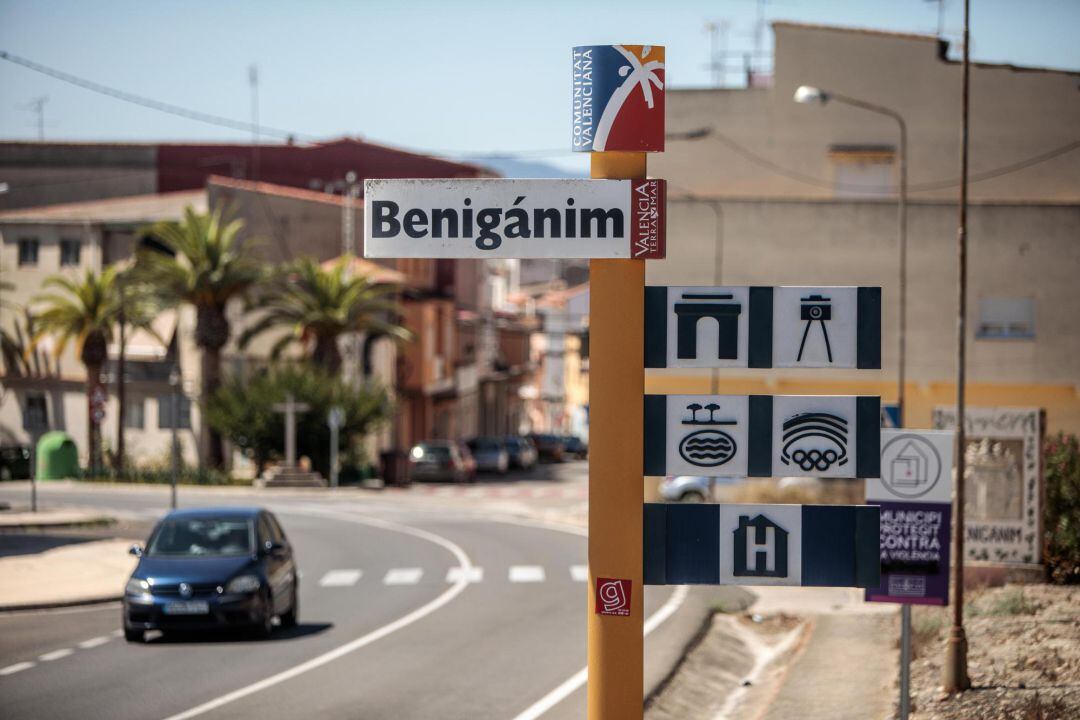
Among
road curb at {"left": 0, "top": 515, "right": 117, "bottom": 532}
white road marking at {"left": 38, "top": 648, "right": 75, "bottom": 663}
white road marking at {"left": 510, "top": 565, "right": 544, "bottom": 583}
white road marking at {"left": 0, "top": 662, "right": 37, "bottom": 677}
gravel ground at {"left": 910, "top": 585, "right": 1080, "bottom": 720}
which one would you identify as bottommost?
white road marking at {"left": 510, "top": 565, "right": 544, "bottom": 583}

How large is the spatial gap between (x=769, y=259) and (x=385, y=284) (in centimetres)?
2165

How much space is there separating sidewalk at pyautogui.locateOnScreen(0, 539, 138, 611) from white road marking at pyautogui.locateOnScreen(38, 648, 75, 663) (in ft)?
13.7

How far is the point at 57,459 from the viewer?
53438 mm

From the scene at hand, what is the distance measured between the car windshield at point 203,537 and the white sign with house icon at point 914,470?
10173 mm

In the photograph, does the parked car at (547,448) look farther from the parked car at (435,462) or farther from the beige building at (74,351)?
the beige building at (74,351)

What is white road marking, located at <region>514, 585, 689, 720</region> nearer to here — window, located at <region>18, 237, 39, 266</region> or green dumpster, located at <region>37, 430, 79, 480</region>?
green dumpster, located at <region>37, 430, 79, 480</region>

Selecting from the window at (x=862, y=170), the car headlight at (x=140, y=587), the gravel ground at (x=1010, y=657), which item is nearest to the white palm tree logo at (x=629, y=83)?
the gravel ground at (x=1010, y=657)

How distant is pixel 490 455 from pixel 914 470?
5449 centimetres

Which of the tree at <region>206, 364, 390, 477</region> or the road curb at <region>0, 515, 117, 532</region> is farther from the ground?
the tree at <region>206, 364, 390, 477</region>

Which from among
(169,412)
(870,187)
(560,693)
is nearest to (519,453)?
(870,187)

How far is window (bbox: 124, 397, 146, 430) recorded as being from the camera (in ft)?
191

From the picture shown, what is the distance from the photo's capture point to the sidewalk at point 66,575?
75.6ft

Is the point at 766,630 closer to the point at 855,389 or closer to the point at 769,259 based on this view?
the point at 855,389

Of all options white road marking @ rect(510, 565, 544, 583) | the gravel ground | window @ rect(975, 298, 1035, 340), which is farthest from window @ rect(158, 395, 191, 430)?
window @ rect(975, 298, 1035, 340)
